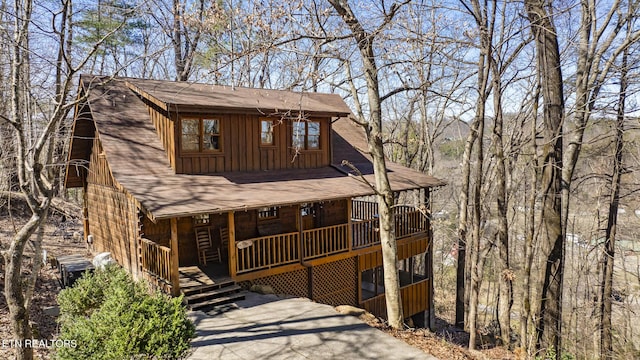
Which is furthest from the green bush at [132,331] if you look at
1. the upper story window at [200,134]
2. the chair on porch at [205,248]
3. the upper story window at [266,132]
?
the upper story window at [266,132]

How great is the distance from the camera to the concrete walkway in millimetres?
7574

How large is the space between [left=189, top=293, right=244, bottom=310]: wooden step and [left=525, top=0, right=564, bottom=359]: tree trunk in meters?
7.07

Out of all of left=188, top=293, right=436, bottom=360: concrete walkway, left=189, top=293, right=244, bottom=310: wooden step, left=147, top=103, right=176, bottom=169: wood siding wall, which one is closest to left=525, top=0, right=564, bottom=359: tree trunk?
left=188, top=293, right=436, bottom=360: concrete walkway

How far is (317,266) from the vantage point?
13.2 metres

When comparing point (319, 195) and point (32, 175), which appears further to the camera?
point (319, 195)

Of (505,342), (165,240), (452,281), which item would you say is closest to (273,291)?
(165,240)

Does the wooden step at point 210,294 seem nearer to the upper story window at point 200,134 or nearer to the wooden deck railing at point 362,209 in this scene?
the upper story window at point 200,134

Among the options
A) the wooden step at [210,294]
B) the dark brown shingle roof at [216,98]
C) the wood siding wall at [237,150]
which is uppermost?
the dark brown shingle roof at [216,98]

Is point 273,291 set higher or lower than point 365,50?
lower

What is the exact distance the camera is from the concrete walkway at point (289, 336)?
7.57 metres

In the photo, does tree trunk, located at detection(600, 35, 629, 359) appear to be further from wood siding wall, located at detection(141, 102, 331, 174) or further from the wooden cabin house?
wood siding wall, located at detection(141, 102, 331, 174)

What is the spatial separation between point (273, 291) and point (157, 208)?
13.0 feet

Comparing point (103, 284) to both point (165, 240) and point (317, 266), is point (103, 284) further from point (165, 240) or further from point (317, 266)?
point (317, 266)

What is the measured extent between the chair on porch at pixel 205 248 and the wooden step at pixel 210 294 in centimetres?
246
